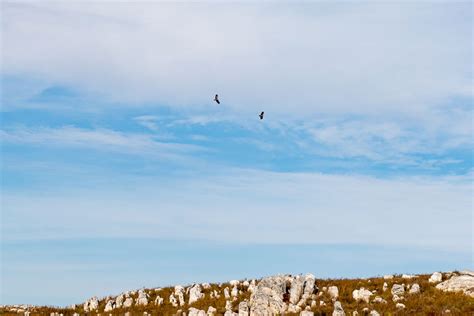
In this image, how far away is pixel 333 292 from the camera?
3856 cm

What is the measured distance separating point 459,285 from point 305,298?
31.5 feet

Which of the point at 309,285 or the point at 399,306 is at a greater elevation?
the point at 309,285

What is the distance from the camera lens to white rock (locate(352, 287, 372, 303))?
37.1 meters

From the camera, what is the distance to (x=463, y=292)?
1447 inches

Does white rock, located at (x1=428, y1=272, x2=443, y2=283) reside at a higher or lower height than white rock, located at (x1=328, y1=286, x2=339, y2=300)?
higher

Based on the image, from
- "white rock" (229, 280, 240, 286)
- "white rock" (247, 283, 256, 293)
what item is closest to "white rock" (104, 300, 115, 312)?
"white rock" (229, 280, 240, 286)

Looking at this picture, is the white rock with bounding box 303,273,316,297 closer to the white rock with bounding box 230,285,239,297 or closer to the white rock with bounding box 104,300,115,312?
the white rock with bounding box 230,285,239,297

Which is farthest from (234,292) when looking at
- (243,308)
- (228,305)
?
(243,308)

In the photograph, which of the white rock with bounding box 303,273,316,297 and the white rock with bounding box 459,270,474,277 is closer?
the white rock with bounding box 303,273,316,297

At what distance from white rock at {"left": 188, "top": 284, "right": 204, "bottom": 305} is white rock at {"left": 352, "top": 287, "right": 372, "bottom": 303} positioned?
1067 centimetres

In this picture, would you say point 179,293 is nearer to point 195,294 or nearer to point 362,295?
point 195,294

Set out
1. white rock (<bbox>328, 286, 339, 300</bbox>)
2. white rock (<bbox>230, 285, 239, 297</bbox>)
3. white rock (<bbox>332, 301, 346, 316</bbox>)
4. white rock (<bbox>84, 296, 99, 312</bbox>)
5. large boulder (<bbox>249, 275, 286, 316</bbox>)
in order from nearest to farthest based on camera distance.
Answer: white rock (<bbox>332, 301, 346, 316</bbox>)
large boulder (<bbox>249, 275, 286, 316</bbox>)
white rock (<bbox>328, 286, 339, 300</bbox>)
white rock (<bbox>230, 285, 239, 297</bbox>)
white rock (<bbox>84, 296, 99, 312</bbox>)

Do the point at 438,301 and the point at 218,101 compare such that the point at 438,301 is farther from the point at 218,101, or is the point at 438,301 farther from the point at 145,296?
the point at 145,296

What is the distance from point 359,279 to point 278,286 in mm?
7896
